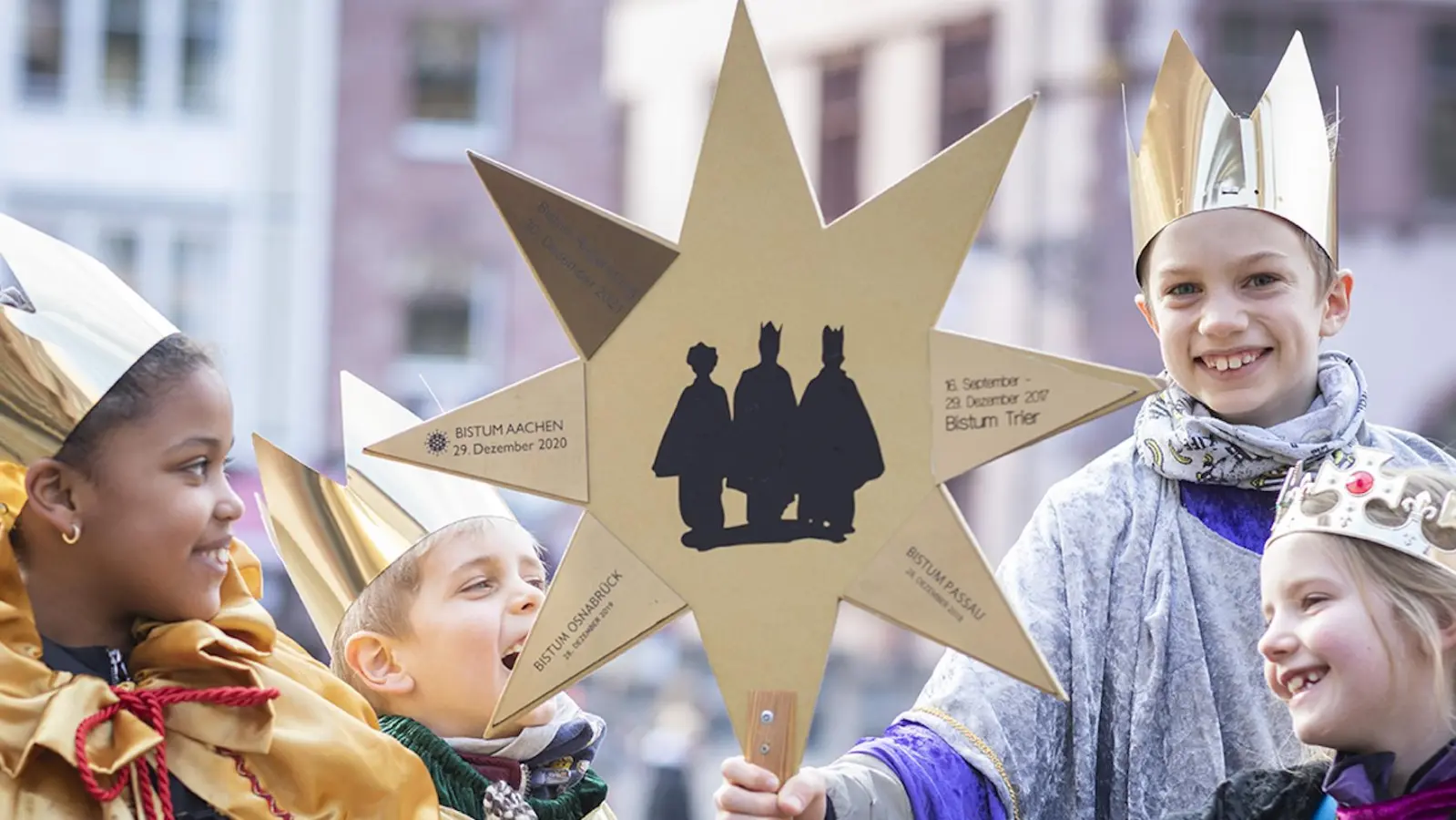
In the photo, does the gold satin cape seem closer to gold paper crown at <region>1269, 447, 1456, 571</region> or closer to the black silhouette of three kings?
the black silhouette of three kings

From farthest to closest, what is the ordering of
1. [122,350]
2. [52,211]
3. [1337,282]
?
[52,211]
[1337,282]
[122,350]

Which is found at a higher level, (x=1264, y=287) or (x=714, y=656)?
(x=1264, y=287)

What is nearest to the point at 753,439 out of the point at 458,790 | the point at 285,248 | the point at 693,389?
the point at 693,389

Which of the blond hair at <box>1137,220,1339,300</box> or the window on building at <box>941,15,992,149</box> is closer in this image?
the blond hair at <box>1137,220,1339,300</box>

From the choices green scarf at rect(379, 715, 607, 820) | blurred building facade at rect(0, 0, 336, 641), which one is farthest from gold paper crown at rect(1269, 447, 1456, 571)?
blurred building facade at rect(0, 0, 336, 641)

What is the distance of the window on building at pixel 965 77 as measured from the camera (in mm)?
19438

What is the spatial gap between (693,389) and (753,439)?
0.10m

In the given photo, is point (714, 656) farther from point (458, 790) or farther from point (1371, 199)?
point (1371, 199)

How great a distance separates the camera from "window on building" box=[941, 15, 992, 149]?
19438mm

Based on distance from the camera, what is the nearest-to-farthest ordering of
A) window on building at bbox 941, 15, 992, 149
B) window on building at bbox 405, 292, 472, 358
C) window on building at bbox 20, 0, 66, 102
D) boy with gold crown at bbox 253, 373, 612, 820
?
boy with gold crown at bbox 253, 373, 612, 820 → window on building at bbox 20, 0, 66, 102 → window on building at bbox 405, 292, 472, 358 → window on building at bbox 941, 15, 992, 149

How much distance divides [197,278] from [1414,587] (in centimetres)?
1569

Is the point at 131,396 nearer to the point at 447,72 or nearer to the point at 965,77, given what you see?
the point at 447,72

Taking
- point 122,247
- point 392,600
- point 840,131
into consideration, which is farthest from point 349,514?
point 840,131

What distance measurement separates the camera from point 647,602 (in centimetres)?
252
